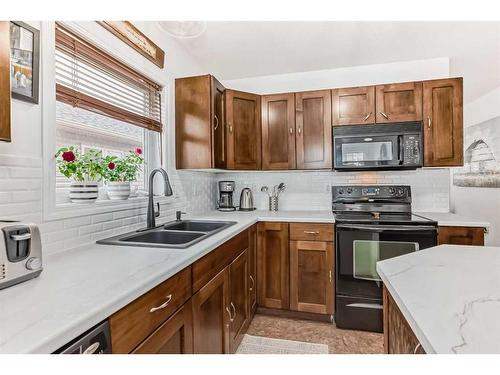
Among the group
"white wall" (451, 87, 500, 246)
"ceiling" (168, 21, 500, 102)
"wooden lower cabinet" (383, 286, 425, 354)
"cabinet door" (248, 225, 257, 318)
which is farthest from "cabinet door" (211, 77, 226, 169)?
"white wall" (451, 87, 500, 246)

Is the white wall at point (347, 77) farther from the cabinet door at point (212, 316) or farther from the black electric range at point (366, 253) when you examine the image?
the cabinet door at point (212, 316)

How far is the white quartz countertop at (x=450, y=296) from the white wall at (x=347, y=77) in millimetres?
2239

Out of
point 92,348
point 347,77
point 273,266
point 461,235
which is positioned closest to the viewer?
point 92,348

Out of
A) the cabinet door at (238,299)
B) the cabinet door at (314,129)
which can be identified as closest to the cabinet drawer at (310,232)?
the cabinet door at (238,299)

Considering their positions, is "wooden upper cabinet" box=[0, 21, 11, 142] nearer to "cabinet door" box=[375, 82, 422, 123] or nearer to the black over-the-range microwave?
the black over-the-range microwave

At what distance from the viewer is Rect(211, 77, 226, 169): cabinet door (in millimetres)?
2442

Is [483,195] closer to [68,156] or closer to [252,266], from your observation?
[252,266]

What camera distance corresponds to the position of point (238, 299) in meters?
2.00

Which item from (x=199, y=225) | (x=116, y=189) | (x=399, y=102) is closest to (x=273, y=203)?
(x=199, y=225)

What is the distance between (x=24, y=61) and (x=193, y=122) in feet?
4.39

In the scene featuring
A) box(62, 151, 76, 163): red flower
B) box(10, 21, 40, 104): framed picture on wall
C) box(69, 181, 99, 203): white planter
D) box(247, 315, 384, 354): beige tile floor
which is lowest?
box(247, 315, 384, 354): beige tile floor

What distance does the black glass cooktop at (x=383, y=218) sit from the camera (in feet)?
7.45

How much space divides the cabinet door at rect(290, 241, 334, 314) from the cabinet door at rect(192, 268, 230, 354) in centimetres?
92
